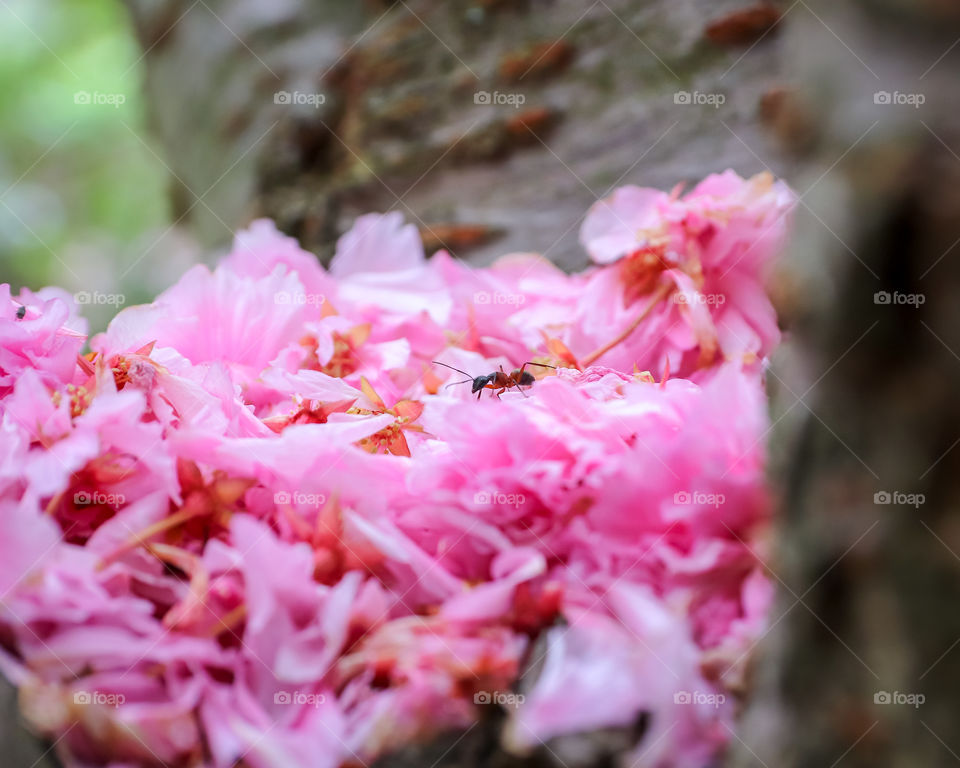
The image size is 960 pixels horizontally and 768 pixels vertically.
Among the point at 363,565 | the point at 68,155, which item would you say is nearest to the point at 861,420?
the point at 363,565

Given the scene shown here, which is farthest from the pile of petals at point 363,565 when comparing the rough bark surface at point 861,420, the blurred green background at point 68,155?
the blurred green background at point 68,155

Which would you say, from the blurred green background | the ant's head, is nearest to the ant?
the ant's head

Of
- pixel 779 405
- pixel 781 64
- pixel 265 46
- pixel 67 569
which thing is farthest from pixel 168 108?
pixel 779 405

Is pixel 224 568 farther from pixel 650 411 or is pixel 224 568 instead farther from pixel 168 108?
pixel 168 108

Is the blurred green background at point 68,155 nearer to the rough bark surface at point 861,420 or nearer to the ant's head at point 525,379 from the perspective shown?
the ant's head at point 525,379

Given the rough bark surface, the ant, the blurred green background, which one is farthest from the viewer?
the blurred green background

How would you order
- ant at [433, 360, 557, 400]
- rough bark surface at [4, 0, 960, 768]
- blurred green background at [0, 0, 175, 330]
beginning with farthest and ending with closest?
1. blurred green background at [0, 0, 175, 330]
2. ant at [433, 360, 557, 400]
3. rough bark surface at [4, 0, 960, 768]

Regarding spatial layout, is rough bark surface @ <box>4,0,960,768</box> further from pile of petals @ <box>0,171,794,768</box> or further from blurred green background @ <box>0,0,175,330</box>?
blurred green background @ <box>0,0,175,330</box>
